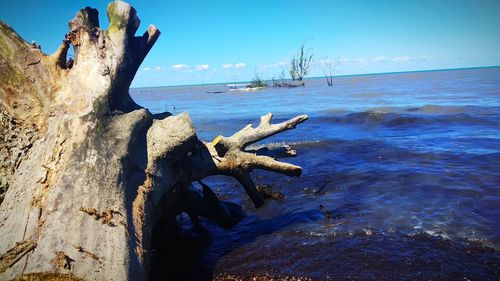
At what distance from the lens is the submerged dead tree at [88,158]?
9.29ft

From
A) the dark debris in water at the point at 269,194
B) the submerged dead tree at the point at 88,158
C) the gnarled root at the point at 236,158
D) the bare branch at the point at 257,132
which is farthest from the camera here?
the dark debris in water at the point at 269,194

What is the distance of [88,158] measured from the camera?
3324 mm

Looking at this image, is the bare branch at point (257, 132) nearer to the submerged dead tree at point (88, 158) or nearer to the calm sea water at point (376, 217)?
the submerged dead tree at point (88, 158)

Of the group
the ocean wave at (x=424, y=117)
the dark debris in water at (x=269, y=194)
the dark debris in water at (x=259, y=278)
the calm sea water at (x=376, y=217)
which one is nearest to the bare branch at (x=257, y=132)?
the calm sea water at (x=376, y=217)

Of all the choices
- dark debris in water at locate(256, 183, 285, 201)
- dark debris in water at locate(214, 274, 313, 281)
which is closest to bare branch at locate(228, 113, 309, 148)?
dark debris in water at locate(214, 274, 313, 281)

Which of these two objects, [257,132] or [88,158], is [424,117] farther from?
[88,158]

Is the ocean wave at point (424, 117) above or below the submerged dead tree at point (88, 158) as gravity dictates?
below

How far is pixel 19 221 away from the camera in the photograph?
117 inches

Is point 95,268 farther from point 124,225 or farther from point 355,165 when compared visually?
point 355,165

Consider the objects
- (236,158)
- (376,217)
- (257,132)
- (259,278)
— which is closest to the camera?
(259,278)

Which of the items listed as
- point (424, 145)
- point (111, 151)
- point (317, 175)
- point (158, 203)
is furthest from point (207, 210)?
point (424, 145)

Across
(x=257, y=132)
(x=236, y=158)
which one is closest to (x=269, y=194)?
(x=257, y=132)

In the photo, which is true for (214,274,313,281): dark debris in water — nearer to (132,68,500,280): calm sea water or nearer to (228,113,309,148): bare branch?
(132,68,500,280): calm sea water

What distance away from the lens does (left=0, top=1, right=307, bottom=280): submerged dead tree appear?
2.83 metres
